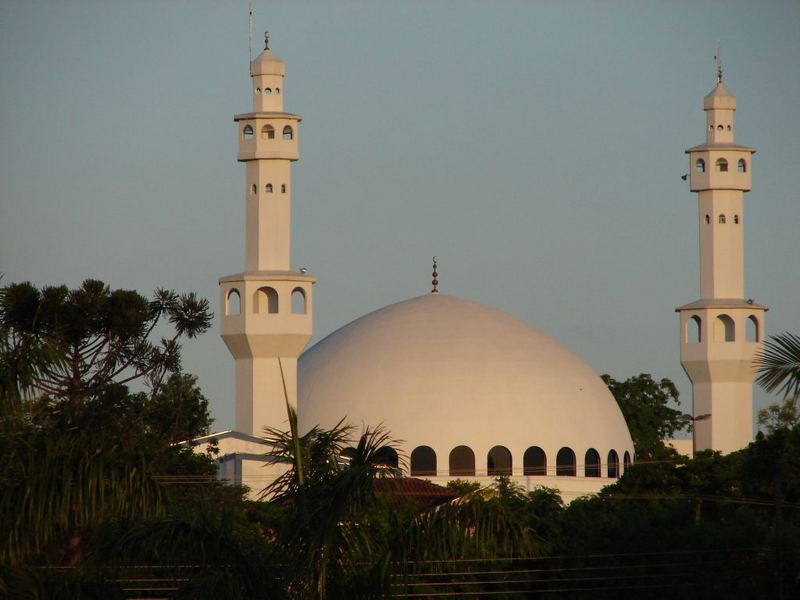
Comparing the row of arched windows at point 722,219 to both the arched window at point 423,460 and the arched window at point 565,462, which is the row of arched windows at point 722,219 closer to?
the arched window at point 565,462

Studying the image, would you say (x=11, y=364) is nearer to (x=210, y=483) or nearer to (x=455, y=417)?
(x=210, y=483)

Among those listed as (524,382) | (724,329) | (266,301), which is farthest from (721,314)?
(266,301)

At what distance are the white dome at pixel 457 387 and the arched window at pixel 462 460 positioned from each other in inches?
6.5

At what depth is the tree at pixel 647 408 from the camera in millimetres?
62312

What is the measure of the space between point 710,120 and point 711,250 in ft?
13.3

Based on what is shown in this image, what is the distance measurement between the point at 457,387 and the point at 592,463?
14.8 feet

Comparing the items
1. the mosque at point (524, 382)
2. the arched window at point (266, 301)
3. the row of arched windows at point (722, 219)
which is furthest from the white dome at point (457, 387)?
the row of arched windows at point (722, 219)

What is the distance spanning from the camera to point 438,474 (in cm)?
4953

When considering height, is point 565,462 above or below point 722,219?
below

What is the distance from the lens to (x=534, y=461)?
167 ft

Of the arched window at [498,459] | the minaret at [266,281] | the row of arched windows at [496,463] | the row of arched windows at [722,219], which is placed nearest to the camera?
the minaret at [266,281]

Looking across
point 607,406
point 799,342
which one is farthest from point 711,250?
point 799,342

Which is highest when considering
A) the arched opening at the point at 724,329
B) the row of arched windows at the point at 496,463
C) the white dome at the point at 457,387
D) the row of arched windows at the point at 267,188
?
the row of arched windows at the point at 267,188

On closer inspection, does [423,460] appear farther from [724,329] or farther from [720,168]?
[720,168]
